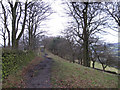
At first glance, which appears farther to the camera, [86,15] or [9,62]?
[86,15]

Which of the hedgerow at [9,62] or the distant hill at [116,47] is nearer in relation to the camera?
the hedgerow at [9,62]

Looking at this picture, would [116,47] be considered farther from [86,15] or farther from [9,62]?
[9,62]

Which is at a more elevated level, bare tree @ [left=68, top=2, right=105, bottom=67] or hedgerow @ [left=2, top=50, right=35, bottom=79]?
bare tree @ [left=68, top=2, right=105, bottom=67]

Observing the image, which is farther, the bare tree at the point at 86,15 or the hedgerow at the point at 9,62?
the bare tree at the point at 86,15

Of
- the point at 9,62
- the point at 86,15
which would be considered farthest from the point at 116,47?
the point at 9,62

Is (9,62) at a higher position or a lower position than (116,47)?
lower

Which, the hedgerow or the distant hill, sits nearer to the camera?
the hedgerow

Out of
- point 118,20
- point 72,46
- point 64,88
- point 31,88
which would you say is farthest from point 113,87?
point 72,46

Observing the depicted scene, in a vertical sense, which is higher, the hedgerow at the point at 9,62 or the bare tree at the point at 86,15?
the bare tree at the point at 86,15

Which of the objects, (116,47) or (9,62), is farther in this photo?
(116,47)

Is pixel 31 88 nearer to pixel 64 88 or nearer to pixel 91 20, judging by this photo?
pixel 64 88

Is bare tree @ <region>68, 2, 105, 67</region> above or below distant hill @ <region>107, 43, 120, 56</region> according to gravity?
above

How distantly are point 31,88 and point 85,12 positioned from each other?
40.1 ft

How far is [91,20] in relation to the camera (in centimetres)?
1478
